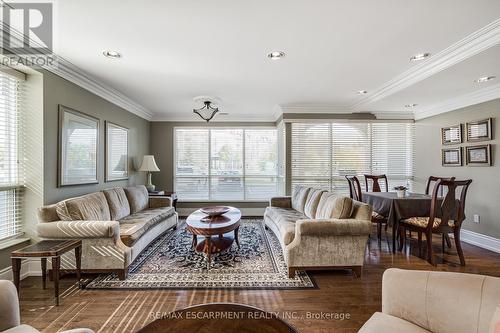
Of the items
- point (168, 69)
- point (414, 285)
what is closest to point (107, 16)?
point (168, 69)

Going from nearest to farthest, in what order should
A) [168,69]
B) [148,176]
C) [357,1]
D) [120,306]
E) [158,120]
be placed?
[357,1], [120,306], [168,69], [148,176], [158,120]

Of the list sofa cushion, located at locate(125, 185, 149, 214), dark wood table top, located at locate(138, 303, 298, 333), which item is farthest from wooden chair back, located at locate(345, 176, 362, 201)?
sofa cushion, located at locate(125, 185, 149, 214)

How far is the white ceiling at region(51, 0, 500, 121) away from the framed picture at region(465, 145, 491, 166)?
0.94 meters

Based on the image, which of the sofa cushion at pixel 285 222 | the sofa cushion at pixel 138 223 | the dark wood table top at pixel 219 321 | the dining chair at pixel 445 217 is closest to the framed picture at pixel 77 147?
the sofa cushion at pixel 138 223

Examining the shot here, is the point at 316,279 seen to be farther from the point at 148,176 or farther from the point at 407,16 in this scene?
the point at 148,176

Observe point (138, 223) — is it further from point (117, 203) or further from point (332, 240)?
point (332, 240)

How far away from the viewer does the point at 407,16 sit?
207cm

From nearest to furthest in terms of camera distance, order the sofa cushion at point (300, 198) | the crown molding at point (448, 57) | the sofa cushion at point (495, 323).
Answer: the sofa cushion at point (495, 323), the crown molding at point (448, 57), the sofa cushion at point (300, 198)

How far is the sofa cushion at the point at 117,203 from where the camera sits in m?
3.57

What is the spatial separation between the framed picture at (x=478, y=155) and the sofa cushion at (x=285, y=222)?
2.95 meters

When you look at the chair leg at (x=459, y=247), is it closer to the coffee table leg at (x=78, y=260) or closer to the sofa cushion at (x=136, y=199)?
the coffee table leg at (x=78, y=260)

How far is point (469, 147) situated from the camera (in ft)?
13.5

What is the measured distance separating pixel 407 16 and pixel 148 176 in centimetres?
522

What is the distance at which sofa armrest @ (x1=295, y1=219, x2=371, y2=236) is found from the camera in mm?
2705
